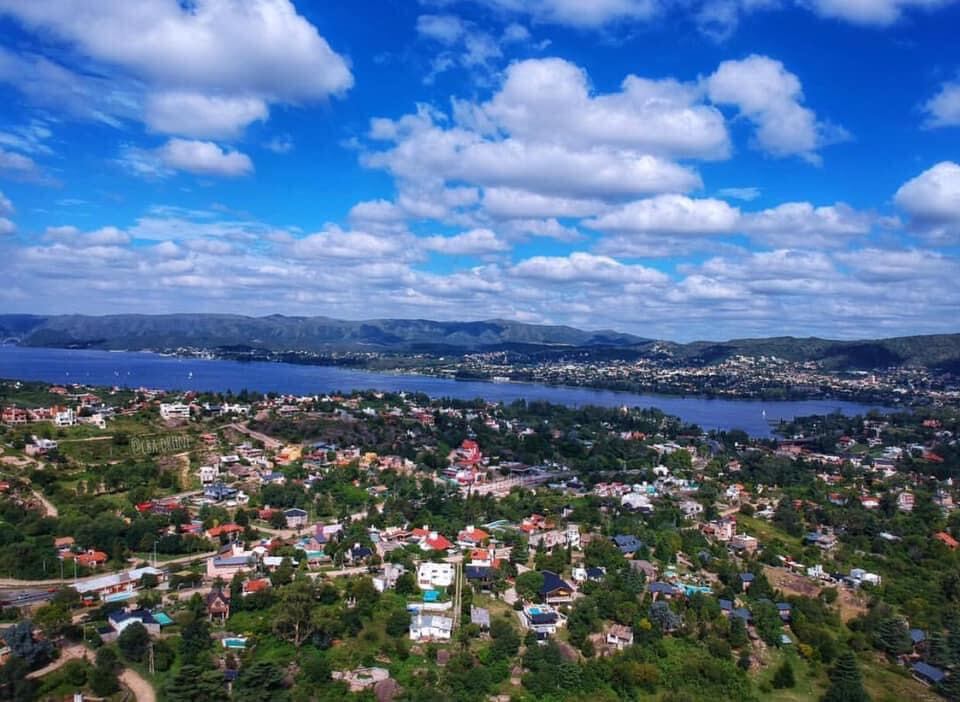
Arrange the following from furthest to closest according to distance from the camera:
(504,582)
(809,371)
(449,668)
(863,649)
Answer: (809,371), (504,582), (863,649), (449,668)

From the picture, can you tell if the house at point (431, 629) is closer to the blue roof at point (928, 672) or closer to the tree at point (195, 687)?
the tree at point (195, 687)

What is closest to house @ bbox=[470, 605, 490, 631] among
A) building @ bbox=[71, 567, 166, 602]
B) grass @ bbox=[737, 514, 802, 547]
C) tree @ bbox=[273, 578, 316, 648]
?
tree @ bbox=[273, 578, 316, 648]

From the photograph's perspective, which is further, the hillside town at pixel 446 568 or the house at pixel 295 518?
the house at pixel 295 518

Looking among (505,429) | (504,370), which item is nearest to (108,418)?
(505,429)

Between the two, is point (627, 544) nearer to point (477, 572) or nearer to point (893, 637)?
point (477, 572)

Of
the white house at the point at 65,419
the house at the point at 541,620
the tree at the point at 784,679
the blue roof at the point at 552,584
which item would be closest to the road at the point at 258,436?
the white house at the point at 65,419

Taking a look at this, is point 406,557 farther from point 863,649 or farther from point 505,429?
point 505,429

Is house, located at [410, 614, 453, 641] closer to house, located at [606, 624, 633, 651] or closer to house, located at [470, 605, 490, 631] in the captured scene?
house, located at [470, 605, 490, 631]
